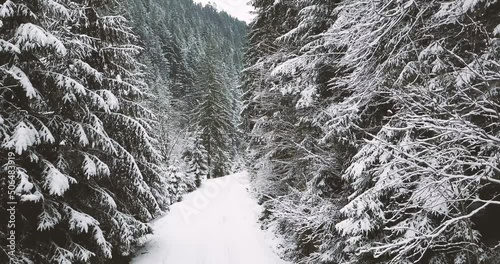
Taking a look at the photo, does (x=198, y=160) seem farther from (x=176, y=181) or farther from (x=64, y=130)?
(x=64, y=130)

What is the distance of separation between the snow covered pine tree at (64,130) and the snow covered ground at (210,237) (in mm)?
3408

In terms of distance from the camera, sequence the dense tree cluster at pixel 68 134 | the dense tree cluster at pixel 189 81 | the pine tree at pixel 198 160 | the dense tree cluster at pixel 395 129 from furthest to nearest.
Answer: the dense tree cluster at pixel 189 81 < the pine tree at pixel 198 160 < the dense tree cluster at pixel 68 134 < the dense tree cluster at pixel 395 129

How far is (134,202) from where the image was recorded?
1023cm

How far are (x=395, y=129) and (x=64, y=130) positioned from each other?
22.6 ft

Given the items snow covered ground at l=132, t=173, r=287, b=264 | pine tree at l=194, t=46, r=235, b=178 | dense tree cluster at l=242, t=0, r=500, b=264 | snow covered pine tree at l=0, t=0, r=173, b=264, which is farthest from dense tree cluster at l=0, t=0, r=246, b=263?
pine tree at l=194, t=46, r=235, b=178

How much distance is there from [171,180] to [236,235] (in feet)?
40.4

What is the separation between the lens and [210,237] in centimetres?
1553

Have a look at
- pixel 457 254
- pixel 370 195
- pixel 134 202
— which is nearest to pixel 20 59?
pixel 134 202

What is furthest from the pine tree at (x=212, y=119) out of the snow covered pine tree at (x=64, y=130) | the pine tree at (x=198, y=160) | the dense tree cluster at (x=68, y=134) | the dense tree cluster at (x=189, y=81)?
the snow covered pine tree at (x=64, y=130)

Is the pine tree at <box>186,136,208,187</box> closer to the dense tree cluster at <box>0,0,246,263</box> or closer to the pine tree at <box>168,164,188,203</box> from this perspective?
the pine tree at <box>168,164,188,203</box>

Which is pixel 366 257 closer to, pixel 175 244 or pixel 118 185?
pixel 118 185

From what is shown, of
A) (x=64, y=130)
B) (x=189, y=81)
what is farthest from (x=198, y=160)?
(x=189, y=81)

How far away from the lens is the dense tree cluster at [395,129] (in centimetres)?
290

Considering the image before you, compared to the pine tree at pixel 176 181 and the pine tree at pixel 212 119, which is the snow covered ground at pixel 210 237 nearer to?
the pine tree at pixel 176 181
